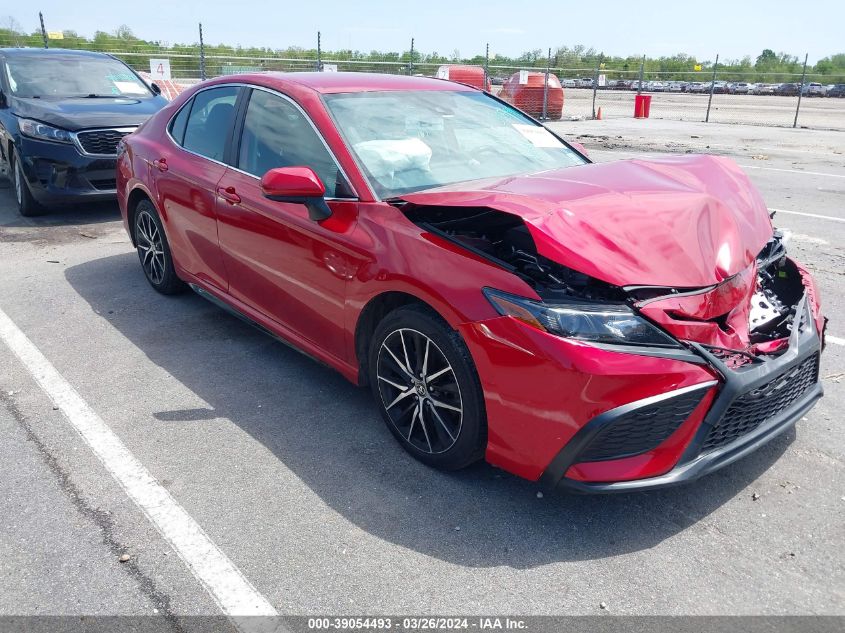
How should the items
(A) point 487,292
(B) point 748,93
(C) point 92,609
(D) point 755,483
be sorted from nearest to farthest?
(C) point 92,609
(A) point 487,292
(D) point 755,483
(B) point 748,93

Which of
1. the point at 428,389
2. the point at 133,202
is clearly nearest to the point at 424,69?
the point at 133,202

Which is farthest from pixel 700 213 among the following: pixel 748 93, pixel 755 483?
pixel 748 93

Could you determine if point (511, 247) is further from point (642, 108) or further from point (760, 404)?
point (642, 108)

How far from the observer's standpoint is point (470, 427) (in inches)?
113

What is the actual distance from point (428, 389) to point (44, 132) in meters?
6.72

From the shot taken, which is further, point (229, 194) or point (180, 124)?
point (180, 124)

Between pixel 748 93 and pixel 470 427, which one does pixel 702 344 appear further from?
pixel 748 93

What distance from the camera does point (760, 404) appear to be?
273 centimetres

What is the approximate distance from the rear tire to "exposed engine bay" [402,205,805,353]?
6642mm

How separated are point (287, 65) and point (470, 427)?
71.0 ft

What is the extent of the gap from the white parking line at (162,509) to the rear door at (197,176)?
3.64 feet

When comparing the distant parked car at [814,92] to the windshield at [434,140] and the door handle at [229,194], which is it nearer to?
the windshield at [434,140]

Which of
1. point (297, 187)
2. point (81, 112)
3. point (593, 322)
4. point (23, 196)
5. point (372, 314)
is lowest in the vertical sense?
point (23, 196)

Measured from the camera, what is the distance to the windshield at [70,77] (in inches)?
338
